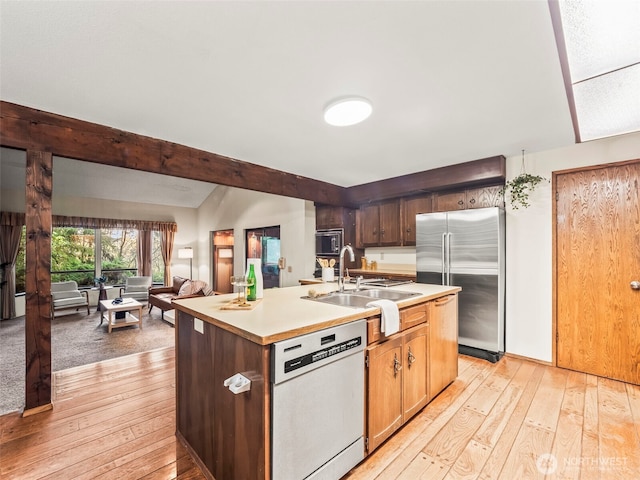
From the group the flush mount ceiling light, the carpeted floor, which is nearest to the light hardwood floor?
the carpeted floor

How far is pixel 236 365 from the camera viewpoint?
143 centimetres

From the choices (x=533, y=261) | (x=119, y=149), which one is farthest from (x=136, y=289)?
(x=533, y=261)

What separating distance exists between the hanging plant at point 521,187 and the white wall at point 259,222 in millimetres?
3132

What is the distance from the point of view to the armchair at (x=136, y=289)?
6992mm

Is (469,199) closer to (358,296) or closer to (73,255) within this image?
(358,296)

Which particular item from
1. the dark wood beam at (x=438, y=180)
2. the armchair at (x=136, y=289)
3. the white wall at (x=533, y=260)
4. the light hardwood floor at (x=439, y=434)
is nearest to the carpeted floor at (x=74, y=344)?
the light hardwood floor at (x=439, y=434)

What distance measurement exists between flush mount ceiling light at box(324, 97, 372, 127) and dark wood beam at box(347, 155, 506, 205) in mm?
1829

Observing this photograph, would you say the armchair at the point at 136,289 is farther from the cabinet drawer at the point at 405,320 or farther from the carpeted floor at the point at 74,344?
the cabinet drawer at the point at 405,320

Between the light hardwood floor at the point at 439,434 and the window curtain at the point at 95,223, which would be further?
the window curtain at the point at 95,223

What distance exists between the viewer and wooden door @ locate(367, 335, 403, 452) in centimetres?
177

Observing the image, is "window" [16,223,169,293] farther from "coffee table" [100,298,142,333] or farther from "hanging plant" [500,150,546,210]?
"hanging plant" [500,150,546,210]

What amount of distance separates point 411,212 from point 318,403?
3373mm

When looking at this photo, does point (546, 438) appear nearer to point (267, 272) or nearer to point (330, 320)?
point (330, 320)

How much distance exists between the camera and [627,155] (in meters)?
2.78
